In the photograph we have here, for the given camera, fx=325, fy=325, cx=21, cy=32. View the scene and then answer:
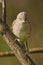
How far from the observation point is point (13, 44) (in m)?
1.00

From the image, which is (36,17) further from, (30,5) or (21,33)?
(21,33)

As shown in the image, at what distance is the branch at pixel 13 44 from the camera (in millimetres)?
976

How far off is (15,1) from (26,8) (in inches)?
5.2

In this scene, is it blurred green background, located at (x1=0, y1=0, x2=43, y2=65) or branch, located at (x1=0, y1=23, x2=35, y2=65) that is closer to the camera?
branch, located at (x1=0, y1=23, x2=35, y2=65)

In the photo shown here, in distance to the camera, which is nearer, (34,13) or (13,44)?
(13,44)

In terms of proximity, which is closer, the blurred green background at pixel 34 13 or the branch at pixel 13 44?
the branch at pixel 13 44

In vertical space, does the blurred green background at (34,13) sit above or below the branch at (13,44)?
below

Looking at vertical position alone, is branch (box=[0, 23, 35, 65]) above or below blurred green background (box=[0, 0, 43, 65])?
above

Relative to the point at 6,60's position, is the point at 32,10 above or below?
above

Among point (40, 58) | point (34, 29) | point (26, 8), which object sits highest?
point (26, 8)

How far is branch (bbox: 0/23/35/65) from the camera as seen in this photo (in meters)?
0.98

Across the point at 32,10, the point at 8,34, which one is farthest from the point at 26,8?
the point at 8,34

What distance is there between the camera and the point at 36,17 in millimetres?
2764

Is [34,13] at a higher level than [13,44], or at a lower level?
lower
